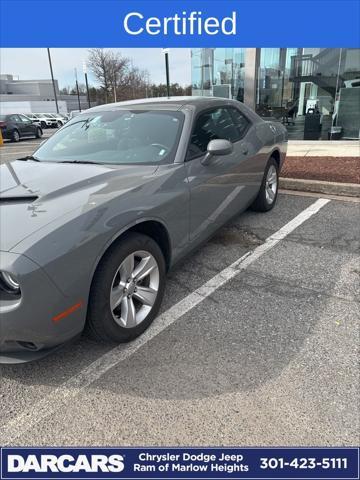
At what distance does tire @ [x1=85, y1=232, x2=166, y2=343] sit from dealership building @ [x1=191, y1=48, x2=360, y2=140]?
11.3 meters

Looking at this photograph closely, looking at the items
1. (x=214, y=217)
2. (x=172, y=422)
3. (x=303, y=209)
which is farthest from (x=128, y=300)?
(x=303, y=209)

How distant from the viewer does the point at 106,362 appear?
2520 mm

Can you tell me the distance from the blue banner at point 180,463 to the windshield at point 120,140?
2.05 m

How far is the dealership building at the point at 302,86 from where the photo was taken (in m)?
11.8

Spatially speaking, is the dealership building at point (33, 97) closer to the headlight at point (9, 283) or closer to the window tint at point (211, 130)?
the window tint at point (211, 130)

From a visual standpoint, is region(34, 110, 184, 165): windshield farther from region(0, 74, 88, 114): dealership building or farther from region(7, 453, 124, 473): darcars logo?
region(0, 74, 88, 114): dealership building

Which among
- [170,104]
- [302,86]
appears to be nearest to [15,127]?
[302,86]

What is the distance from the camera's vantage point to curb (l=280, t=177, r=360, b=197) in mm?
5977

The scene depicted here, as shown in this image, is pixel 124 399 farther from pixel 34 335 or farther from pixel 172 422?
pixel 34 335

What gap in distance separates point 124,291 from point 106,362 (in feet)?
1.53

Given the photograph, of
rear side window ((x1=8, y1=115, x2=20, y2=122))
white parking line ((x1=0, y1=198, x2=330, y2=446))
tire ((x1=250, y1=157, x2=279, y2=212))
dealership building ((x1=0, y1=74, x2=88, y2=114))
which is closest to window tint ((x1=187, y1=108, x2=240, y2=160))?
tire ((x1=250, y1=157, x2=279, y2=212))

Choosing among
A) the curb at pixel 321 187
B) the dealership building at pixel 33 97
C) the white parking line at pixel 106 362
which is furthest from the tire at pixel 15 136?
the dealership building at pixel 33 97

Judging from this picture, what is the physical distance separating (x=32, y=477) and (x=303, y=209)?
15.1 feet

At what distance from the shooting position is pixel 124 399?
7.34ft
